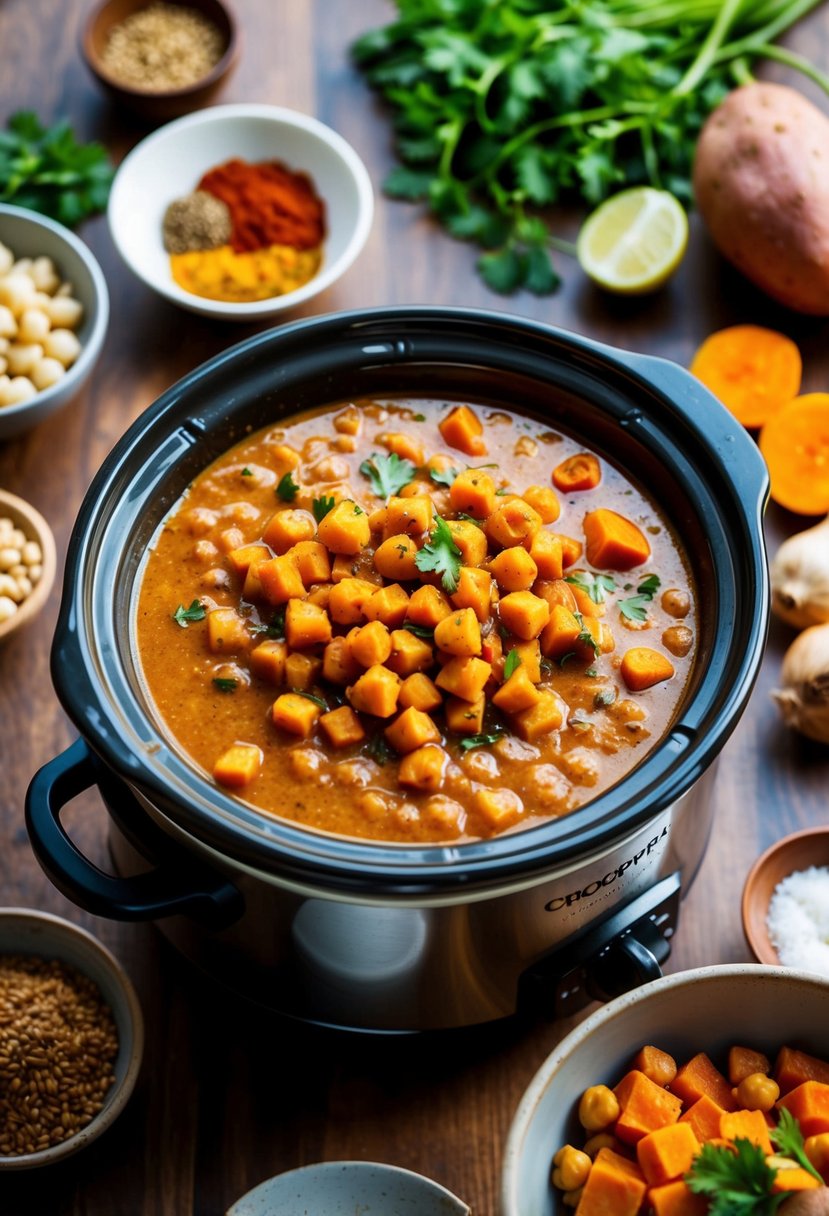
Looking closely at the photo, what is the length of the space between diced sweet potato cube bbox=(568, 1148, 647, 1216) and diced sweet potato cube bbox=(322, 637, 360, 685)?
3.25ft

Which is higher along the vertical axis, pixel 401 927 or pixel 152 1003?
pixel 401 927

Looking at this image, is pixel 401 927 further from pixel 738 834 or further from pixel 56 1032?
pixel 738 834

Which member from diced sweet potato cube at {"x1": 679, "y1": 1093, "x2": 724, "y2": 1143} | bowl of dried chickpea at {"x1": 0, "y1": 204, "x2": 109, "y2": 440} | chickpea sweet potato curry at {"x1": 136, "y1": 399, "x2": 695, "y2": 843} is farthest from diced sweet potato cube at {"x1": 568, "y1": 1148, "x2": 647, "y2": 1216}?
bowl of dried chickpea at {"x1": 0, "y1": 204, "x2": 109, "y2": 440}

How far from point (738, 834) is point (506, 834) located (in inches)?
39.7

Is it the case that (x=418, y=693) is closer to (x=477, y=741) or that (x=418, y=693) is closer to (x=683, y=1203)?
(x=477, y=741)

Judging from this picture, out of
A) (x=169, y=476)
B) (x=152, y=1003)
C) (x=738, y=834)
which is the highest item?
(x=169, y=476)

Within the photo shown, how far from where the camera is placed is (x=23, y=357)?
3619mm

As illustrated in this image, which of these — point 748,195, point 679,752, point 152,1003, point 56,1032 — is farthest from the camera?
point 748,195

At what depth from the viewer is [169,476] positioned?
2852 millimetres

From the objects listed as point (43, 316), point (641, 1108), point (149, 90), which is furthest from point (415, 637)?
point (149, 90)

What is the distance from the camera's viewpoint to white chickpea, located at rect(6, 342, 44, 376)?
11.9 ft

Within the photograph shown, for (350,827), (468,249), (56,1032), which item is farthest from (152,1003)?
(468,249)

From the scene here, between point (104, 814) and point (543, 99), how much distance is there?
7.97ft

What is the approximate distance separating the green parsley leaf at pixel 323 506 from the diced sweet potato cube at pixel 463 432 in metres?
0.35
